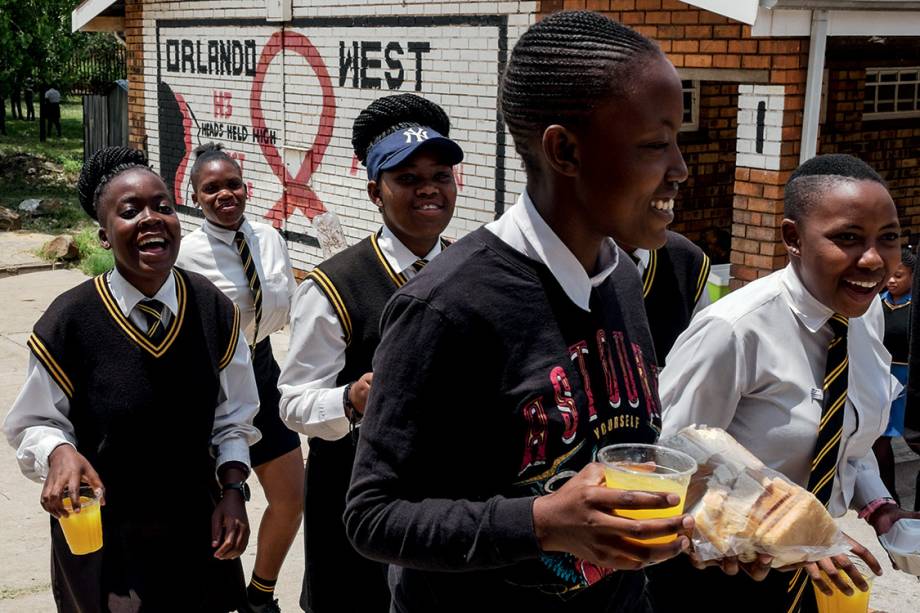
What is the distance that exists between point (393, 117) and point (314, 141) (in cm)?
724

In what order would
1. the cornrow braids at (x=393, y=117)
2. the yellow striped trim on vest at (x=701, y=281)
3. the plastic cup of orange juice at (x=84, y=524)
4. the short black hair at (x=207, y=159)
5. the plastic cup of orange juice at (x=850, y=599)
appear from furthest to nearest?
the short black hair at (x=207, y=159) → the yellow striped trim on vest at (x=701, y=281) → the cornrow braids at (x=393, y=117) → the plastic cup of orange juice at (x=84, y=524) → the plastic cup of orange juice at (x=850, y=599)

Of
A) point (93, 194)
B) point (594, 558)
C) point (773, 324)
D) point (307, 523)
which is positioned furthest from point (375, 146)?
point (594, 558)

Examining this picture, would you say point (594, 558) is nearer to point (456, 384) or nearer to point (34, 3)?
point (456, 384)

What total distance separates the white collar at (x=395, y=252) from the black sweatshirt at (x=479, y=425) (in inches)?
64.0

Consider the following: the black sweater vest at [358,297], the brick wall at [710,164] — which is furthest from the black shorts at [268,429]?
the brick wall at [710,164]

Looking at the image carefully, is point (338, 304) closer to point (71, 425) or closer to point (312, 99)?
point (71, 425)

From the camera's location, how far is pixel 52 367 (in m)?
3.24

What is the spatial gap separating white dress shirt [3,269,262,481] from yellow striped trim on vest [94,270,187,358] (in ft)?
0.06

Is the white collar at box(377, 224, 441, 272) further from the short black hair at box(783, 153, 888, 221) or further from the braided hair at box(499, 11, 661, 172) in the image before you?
the braided hair at box(499, 11, 661, 172)

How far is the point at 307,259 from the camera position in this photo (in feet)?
37.1

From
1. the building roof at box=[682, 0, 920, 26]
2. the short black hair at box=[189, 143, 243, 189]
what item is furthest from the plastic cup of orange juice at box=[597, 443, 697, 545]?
the building roof at box=[682, 0, 920, 26]

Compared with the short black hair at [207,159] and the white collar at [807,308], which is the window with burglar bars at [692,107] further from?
the white collar at [807,308]

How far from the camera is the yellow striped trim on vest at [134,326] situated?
3.34m

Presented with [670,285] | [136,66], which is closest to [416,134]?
[670,285]
